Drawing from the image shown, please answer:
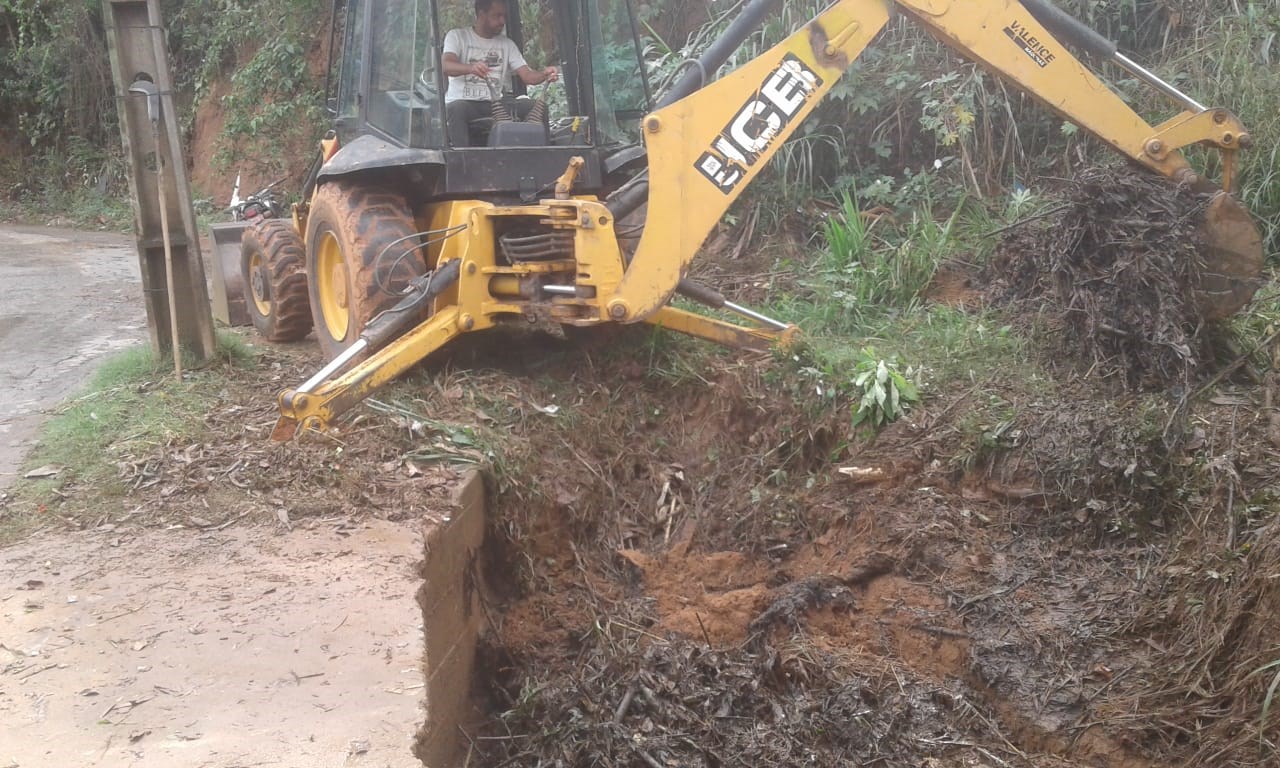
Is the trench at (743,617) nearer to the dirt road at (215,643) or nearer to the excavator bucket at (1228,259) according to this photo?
the dirt road at (215,643)

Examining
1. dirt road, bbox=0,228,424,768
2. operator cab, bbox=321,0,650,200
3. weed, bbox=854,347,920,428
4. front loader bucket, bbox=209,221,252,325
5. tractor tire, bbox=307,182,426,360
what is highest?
operator cab, bbox=321,0,650,200

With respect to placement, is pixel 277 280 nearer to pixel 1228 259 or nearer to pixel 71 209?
pixel 1228 259

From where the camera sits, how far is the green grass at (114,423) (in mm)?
4809

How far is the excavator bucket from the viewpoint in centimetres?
496

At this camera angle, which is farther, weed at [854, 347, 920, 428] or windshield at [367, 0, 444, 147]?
windshield at [367, 0, 444, 147]

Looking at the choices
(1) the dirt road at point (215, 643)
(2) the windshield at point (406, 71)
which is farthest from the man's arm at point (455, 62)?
(1) the dirt road at point (215, 643)

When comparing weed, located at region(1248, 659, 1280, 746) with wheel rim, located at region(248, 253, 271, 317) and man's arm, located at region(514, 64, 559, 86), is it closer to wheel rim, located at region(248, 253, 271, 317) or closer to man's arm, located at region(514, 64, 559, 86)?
man's arm, located at region(514, 64, 559, 86)

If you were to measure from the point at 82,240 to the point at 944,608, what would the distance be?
1312 cm

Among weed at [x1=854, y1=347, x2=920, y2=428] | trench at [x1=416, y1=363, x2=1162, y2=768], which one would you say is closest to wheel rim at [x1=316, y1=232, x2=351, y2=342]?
trench at [x1=416, y1=363, x2=1162, y2=768]

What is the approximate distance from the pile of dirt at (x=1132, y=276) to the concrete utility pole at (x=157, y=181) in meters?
4.57

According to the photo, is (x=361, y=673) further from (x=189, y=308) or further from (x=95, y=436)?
(x=189, y=308)

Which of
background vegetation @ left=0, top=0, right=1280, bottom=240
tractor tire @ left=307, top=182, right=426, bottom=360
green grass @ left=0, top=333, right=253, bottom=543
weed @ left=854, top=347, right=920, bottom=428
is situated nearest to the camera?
green grass @ left=0, top=333, right=253, bottom=543

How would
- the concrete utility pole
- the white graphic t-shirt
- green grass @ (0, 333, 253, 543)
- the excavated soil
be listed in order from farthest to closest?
the concrete utility pole
the white graphic t-shirt
green grass @ (0, 333, 253, 543)
the excavated soil

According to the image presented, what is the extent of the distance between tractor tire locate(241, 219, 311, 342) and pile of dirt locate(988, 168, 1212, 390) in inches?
174
